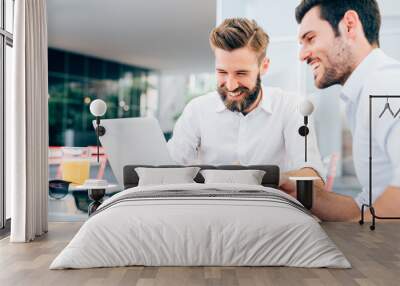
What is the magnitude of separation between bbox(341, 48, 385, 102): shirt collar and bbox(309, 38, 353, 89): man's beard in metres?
0.07

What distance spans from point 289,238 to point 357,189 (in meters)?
2.69

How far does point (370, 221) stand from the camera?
6.61 meters

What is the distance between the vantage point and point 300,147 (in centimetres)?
661

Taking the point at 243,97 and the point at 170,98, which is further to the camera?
the point at 170,98

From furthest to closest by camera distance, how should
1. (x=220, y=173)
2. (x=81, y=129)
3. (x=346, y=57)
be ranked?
(x=81, y=129) → (x=346, y=57) → (x=220, y=173)

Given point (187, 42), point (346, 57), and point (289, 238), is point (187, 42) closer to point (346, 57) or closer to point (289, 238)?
point (346, 57)

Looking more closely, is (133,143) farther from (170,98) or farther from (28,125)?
(28,125)

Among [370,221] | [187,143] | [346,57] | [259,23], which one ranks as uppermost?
[259,23]

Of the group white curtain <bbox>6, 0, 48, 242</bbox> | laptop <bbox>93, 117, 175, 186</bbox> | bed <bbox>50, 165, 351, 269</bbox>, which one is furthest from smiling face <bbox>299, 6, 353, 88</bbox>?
white curtain <bbox>6, 0, 48, 242</bbox>

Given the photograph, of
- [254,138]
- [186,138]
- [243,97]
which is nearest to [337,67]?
[243,97]

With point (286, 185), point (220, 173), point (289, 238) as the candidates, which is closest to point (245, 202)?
point (289, 238)

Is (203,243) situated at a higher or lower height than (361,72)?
lower

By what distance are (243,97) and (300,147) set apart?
0.90 meters

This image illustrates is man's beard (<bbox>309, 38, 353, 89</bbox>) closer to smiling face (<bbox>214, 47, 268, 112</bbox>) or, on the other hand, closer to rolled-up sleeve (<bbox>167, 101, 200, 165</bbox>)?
smiling face (<bbox>214, 47, 268, 112</bbox>)
